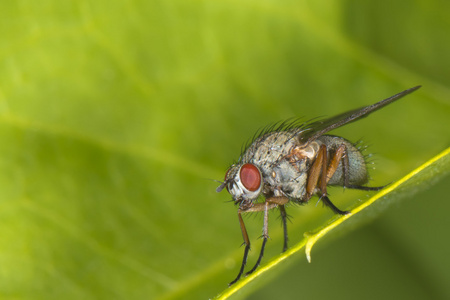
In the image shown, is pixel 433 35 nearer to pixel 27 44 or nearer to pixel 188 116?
pixel 188 116

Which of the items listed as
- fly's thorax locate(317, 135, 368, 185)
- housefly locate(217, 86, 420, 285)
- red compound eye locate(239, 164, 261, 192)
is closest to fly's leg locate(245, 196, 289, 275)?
housefly locate(217, 86, 420, 285)

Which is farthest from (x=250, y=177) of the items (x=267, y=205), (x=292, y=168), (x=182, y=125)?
(x=182, y=125)

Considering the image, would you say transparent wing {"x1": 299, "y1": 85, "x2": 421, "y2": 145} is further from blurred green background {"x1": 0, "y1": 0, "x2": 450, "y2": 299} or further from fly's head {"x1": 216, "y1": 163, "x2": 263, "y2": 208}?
fly's head {"x1": 216, "y1": 163, "x2": 263, "y2": 208}

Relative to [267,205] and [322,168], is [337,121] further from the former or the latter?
[267,205]

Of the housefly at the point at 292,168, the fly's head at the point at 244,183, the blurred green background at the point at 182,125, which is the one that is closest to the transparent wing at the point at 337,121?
the housefly at the point at 292,168

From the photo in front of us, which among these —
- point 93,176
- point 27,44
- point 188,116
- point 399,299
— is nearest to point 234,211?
point 188,116

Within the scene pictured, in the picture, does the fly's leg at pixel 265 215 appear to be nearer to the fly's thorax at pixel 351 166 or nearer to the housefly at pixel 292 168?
the housefly at pixel 292 168
